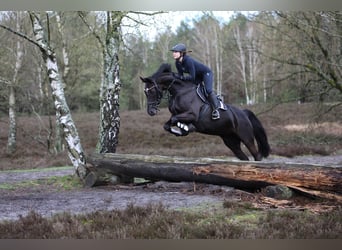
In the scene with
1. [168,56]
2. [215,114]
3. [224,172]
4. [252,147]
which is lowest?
[224,172]

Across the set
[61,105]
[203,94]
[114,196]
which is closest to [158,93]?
[203,94]

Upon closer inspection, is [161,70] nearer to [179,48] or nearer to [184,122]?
[179,48]

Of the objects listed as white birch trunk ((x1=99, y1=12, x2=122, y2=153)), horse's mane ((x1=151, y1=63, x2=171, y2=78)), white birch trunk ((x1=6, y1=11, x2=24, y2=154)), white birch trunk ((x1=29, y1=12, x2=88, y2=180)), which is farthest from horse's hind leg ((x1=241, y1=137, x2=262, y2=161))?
white birch trunk ((x1=6, y1=11, x2=24, y2=154))

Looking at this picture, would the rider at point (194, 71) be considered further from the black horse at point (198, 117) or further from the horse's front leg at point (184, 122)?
the horse's front leg at point (184, 122)

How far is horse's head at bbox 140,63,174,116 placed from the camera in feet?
15.6

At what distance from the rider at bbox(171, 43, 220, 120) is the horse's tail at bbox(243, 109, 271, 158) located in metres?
0.39

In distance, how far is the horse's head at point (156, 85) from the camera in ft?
15.6

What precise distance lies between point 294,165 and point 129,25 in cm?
229

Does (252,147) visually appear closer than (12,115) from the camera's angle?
Yes

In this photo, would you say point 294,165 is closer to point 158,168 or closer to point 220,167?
point 220,167

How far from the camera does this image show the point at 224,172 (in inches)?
181

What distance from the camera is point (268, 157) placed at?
196 inches

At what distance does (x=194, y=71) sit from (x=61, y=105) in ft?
5.25

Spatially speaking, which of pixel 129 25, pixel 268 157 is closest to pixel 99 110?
pixel 129 25
